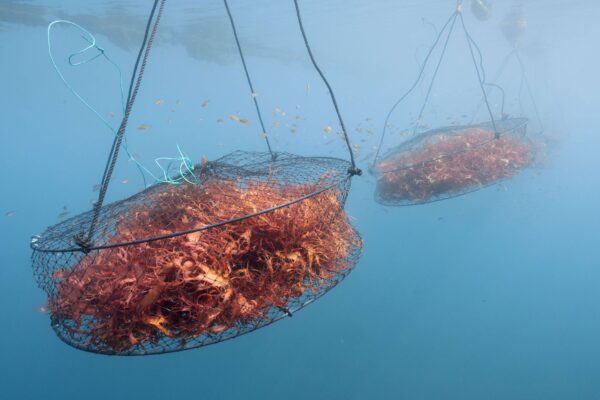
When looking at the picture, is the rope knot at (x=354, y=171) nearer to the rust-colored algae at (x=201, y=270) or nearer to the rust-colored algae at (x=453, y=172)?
the rust-colored algae at (x=201, y=270)

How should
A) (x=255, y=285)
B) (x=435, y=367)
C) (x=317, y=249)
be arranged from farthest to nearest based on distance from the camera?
(x=435, y=367), (x=317, y=249), (x=255, y=285)

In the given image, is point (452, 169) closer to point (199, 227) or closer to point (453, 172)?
point (453, 172)

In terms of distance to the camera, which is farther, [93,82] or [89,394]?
[93,82]

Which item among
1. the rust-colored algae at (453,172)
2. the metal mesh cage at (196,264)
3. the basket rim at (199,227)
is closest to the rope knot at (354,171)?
the basket rim at (199,227)

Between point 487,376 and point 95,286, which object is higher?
point 95,286

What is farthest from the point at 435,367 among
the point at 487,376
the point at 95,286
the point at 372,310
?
the point at 95,286

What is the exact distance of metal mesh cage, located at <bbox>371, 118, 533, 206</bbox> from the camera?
6.54 metres

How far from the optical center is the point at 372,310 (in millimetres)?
16578

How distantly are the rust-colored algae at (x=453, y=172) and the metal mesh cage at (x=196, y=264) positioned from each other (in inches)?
139

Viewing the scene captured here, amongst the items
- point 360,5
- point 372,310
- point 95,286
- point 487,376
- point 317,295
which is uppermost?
point 360,5

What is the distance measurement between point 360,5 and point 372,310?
24.3m

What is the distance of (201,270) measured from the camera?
2523mm

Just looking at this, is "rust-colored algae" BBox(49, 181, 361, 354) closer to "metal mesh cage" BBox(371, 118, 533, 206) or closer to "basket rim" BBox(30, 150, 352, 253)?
"basket rim" BBox(30, 150, 352, 253)

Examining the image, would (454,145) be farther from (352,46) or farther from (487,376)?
(352,46)
